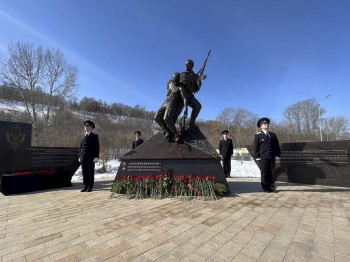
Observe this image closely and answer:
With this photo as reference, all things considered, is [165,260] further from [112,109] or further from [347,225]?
[112,109]

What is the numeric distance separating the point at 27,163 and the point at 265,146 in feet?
21.8

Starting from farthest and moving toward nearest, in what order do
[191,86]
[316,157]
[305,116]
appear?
[305,116] < [316,157] < [191,86]

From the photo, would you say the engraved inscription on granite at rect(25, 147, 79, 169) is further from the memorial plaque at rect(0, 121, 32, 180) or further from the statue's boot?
the statue's boot

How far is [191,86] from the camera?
5859 mm

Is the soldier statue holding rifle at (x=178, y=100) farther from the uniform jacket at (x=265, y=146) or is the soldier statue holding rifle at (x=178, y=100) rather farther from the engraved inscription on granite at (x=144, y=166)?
the uniform jacket at (x=265, y=146)

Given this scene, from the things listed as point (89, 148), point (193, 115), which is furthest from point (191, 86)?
point (89, 148)

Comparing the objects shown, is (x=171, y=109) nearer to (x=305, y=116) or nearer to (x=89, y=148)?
(x=89, y=148)

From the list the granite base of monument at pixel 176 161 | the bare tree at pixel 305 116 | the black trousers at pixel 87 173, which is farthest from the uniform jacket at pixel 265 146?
the bare tree at pixel 305 116

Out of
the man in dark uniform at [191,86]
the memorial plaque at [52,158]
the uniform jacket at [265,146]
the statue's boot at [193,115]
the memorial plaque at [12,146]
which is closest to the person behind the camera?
the uniform jacket at [265,146]

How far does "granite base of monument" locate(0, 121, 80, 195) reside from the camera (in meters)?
6.02

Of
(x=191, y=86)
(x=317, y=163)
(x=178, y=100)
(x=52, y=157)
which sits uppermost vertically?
(x=191, y=86)

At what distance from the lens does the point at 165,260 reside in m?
2.07

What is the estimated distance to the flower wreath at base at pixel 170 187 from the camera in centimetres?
477

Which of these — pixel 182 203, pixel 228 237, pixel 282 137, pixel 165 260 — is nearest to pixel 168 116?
pixel 182 203
